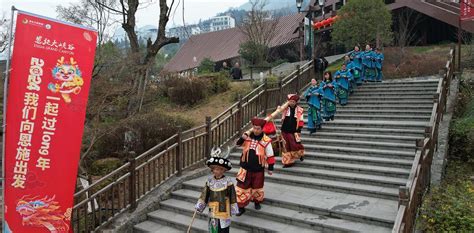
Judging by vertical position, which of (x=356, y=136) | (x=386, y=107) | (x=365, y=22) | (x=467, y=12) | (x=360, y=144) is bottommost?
(x=360, y=144)

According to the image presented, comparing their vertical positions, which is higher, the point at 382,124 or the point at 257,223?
the point at 382,124

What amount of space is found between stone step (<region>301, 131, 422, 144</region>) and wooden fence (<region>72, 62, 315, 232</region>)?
5.85 feet

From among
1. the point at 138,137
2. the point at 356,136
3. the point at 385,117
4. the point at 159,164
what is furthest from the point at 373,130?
the point at 138,137

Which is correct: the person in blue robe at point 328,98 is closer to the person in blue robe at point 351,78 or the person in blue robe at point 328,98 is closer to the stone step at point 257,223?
the person in blue robe at point 351,78

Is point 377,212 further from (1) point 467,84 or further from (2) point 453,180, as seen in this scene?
(1) point 467,84

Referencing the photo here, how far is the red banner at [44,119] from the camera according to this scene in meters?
4.78

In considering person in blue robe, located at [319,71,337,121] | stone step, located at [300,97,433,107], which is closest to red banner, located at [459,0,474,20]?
stone step, located at [300,97,433,107]

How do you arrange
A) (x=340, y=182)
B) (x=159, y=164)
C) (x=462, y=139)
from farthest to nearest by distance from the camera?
(x=462, y=139), (x=159, y=164), (x=340, y=182)

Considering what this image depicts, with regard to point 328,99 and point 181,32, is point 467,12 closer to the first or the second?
point 328,99

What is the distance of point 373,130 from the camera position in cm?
941

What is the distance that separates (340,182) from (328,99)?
10.6ft

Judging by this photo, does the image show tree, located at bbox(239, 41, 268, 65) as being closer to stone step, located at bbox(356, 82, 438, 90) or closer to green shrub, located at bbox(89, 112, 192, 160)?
stone step, located at bbox(356, 82, 438, 90)

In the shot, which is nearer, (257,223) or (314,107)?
(257,223)

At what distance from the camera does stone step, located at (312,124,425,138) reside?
886cm
